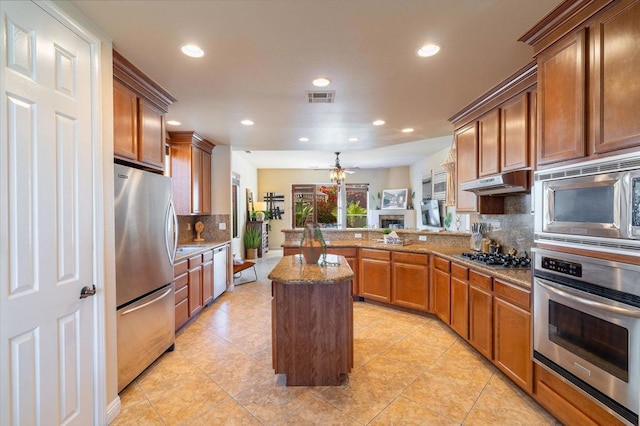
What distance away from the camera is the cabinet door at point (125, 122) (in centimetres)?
220

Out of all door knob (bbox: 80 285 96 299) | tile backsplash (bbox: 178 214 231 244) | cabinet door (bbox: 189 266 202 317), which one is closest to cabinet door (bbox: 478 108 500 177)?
door knob (bbox: 80 285 96 299)

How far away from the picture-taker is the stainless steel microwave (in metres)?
1.40

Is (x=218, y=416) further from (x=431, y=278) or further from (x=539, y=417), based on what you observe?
(x=431, y=278)

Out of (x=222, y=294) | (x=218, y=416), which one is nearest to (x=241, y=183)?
(x=222, y=294)

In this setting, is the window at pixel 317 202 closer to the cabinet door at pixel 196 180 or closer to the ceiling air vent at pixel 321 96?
the cabinet door at pixel 196 180

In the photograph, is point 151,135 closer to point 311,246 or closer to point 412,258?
point 311,246

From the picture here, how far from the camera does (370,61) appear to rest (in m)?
2.21

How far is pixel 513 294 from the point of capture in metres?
2.25

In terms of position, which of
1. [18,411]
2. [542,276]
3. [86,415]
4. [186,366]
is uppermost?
[542,276]

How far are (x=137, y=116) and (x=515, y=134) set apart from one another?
3.30 m

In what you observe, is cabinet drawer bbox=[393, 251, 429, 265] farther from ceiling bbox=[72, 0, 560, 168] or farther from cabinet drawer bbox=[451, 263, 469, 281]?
ceiling bbox=[72, 0, 560, 168]

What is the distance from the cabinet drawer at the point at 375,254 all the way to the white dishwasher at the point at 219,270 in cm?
219

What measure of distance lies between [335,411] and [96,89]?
2665 mm

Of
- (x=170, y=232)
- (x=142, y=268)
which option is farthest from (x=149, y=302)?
(x=170, y=232)
